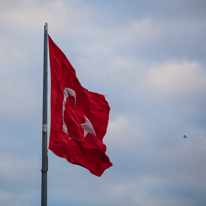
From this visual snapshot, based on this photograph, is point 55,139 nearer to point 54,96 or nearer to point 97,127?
point 54,96

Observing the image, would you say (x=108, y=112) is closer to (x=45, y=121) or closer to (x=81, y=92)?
(x=81, y=92)

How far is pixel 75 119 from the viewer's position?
2425 cm

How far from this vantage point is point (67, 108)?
2366 centimetres

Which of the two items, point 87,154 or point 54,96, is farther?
point 87,154

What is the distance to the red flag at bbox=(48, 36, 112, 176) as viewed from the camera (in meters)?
22.2

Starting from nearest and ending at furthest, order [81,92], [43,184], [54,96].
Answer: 1. [43,184]
2. [54,96]
3. [81,92]

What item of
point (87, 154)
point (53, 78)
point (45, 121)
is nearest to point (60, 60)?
point (53, 78)

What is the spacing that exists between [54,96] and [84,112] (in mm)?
4161

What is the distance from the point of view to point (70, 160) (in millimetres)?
22953

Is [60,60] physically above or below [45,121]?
above

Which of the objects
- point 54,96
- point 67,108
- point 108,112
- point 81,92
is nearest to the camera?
point 54,96

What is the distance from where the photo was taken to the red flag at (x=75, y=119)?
2222 cm

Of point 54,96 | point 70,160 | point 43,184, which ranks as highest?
point 54,96

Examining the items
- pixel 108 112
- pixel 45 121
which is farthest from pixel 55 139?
pixel 108 112
